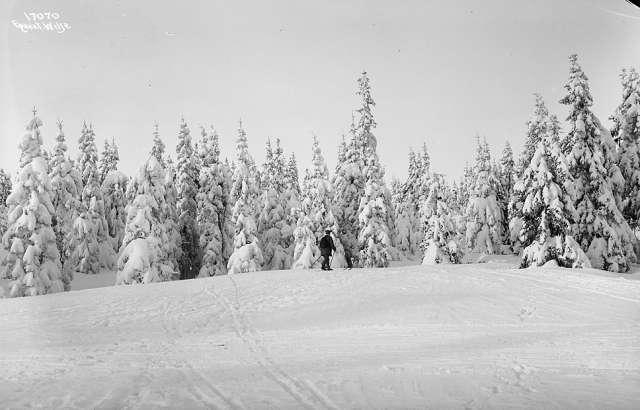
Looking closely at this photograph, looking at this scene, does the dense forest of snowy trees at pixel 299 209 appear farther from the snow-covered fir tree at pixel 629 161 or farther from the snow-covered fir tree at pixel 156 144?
the snow-covered fir tree at pixel 156 144

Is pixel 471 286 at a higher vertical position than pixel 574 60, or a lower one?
lower

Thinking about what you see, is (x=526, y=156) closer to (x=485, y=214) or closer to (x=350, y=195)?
(x=485, y=214)

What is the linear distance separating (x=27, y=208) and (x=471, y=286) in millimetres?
21204

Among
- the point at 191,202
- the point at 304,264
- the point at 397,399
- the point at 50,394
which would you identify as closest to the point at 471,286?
the point at 397,399

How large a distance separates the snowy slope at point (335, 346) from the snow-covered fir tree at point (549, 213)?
6033 millimetres

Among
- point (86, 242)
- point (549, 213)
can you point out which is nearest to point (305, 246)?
point (549, 213)

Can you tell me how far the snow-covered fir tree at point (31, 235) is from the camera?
907 inches

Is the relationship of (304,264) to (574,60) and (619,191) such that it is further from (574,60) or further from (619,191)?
(574,60)

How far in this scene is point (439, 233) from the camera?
3148 cm

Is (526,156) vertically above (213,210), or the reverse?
(526,156)

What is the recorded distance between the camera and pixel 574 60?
18.6ft

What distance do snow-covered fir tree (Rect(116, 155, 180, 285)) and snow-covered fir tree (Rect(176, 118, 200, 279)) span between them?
18.6 ft

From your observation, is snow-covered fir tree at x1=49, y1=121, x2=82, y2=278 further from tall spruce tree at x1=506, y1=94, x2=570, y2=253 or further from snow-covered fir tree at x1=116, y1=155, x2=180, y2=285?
tall spruce tree at x1=506, y1=94, x2=570, y2=253

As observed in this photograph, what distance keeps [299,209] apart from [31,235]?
52.2 ft
